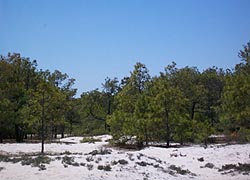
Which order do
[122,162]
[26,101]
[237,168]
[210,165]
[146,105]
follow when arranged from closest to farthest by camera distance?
[122,162], [237,168], [210,165], [146,105], [26,101]

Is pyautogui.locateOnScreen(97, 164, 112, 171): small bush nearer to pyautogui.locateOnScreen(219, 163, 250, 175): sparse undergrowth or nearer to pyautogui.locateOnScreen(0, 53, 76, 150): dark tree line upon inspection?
pyautogui.locateOnScreen(219, 163, 250, 175): sparse undergrowth

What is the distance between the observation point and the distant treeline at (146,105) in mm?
25906

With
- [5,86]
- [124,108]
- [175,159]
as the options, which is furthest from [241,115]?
[5,86]

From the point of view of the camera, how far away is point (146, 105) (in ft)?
108

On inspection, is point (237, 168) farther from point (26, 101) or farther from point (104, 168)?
point (26, 101)

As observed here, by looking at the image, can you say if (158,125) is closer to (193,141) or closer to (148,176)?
(193,141)

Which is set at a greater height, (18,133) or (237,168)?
(18,133)

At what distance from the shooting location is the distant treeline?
25.9 m

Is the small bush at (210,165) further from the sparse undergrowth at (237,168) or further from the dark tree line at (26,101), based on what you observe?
the dark tree line at (26,101)

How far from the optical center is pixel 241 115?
78.1 feet

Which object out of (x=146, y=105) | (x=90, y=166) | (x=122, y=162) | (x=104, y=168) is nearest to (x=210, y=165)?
(x=122, y=162)

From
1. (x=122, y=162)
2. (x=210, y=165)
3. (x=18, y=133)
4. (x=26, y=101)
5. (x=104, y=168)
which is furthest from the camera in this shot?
(x=18, y=133)

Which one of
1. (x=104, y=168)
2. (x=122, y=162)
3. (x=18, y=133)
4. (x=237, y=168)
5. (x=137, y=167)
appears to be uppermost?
(x=18, y=133)

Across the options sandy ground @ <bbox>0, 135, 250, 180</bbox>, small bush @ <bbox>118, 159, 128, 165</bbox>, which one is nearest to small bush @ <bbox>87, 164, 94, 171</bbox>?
sandy ground @ <bbox>0, 135, 250, 180</bbox>
